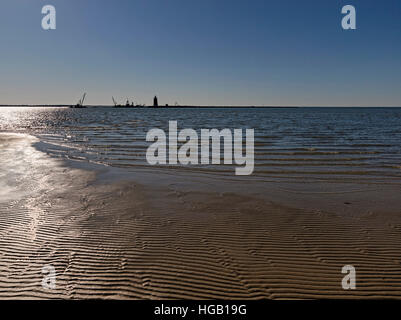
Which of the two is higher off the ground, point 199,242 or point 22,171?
point 22,171

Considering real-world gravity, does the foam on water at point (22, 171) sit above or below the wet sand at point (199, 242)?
above

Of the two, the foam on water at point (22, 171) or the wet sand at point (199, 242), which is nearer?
the wet sand at point (199, 242)

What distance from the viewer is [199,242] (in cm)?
521

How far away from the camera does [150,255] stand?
4.71 meters

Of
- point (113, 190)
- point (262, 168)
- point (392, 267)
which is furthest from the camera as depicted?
point (262, 168)

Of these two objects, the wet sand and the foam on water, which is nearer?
the wet sand

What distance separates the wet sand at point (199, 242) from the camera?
392 cm

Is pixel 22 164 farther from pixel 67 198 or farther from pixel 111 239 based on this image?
pixel 111 239

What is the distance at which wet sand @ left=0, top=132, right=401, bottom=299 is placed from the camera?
3.92 meters

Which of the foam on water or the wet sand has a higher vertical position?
the foam on water

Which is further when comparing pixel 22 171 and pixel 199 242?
pixel 22 171
